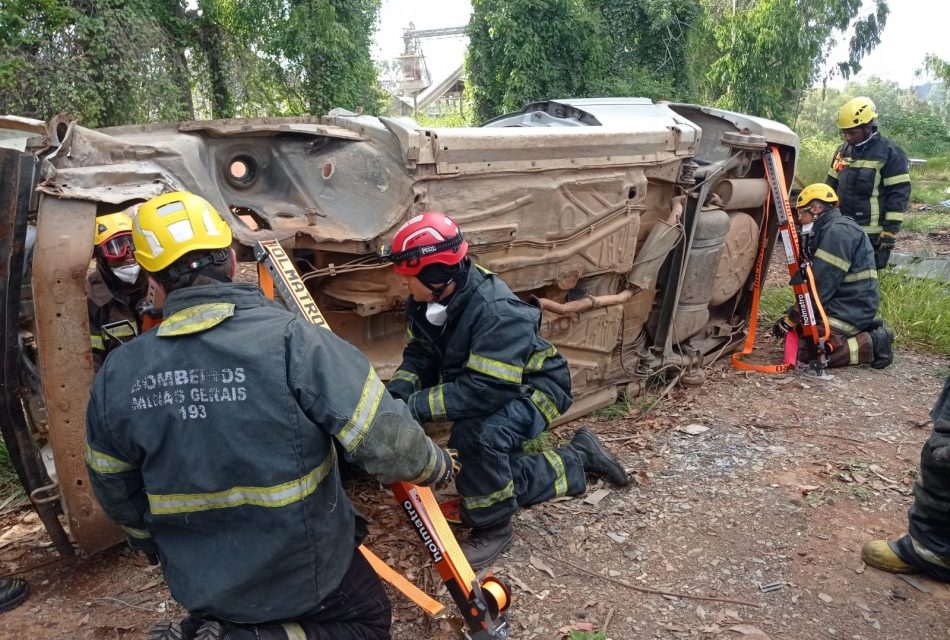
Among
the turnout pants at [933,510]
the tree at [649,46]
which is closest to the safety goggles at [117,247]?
the turnout pants at [933,510]

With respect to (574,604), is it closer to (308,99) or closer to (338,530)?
(338,530)

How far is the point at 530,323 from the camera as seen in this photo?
325 cm

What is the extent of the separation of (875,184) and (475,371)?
17.7 ft

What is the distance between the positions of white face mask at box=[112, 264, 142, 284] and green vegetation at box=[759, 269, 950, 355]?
6097 millimetres

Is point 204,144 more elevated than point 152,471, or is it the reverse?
point 204,144

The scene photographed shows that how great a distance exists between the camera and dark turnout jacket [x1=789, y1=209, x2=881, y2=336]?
5957 mm

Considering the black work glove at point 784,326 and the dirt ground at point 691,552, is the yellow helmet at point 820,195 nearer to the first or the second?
the black work glove at point 784,326

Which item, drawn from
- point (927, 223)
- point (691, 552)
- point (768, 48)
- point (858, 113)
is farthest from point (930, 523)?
point (768, 48)

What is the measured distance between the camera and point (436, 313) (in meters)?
3.31

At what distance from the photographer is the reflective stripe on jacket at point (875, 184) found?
21.7ft

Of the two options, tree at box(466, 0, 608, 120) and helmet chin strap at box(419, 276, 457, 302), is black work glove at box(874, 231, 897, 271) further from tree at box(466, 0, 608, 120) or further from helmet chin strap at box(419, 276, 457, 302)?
tree at box(466, 0, 608, 120)

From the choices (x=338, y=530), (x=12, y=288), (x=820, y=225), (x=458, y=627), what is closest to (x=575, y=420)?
(x=458, y=627)

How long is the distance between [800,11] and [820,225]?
11701 millimetres

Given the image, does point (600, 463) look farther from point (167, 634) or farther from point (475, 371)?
point (167, 634)
